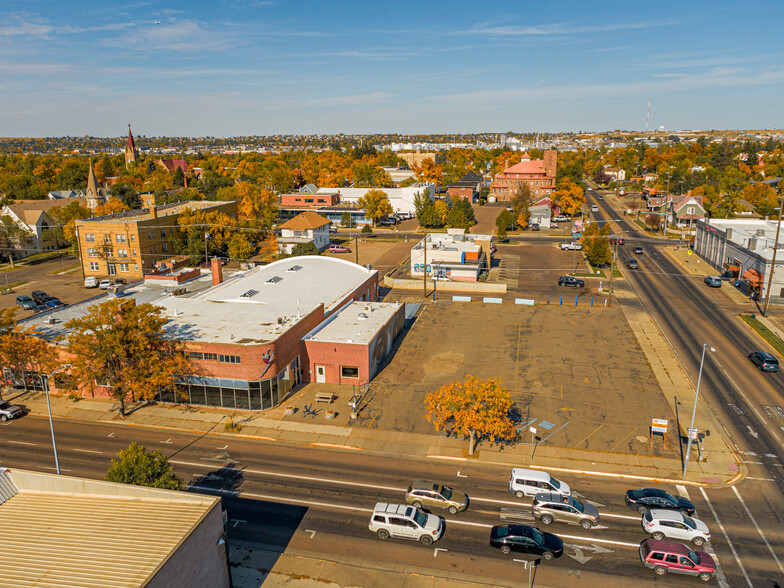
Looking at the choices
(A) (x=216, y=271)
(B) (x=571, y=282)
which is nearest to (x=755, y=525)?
(B) (x=571, y=282)

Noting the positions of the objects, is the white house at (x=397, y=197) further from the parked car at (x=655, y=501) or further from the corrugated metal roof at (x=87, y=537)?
the corrugated metal roof at (x=87, y=537)

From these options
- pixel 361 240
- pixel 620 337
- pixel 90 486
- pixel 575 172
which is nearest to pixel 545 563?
pixel 90 486

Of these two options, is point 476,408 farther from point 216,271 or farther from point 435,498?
point 216,271

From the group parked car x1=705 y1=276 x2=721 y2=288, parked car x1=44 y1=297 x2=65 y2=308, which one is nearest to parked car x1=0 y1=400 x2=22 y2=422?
parked car x1=44 y1=297 x2=65 y2=308

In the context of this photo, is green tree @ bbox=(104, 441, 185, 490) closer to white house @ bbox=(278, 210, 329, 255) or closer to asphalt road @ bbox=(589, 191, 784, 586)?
asphalt road @ bbox=(589, 191, 784, 586)

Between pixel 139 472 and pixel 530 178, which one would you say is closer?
pixel 139 472

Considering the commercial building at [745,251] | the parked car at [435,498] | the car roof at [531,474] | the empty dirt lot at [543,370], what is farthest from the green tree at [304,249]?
the commercial building at [745,251]

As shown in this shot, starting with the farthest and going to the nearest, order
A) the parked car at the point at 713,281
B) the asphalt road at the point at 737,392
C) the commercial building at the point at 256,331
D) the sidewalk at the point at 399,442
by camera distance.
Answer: the parked car at the point at 713,281
the commercial building at the point at 256,331
the sidewalk at the point at 399,442
the asphalt road at the point at 737,392
